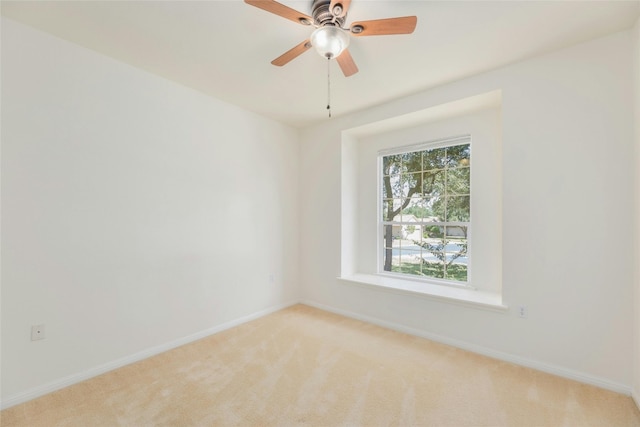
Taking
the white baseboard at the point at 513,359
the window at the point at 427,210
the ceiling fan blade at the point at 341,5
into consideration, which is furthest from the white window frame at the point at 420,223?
the ceiling fan blade at the point at 341,5

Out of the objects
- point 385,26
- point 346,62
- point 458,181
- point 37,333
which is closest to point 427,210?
point 458,181

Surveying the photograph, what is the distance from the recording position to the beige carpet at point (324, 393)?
1.77m

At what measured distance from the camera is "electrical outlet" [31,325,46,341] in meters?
1.99

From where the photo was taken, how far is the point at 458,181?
10.7 ft

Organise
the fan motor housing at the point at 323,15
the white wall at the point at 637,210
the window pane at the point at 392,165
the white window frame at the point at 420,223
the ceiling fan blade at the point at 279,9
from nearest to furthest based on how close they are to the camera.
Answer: the ceiling fan blade at the point at 279,9 → the fan motor housing at the point at 323,15 → the white wall at the point at 637,210 → the white window frame at the point at 420,223 → the window pane at the point at 392,165

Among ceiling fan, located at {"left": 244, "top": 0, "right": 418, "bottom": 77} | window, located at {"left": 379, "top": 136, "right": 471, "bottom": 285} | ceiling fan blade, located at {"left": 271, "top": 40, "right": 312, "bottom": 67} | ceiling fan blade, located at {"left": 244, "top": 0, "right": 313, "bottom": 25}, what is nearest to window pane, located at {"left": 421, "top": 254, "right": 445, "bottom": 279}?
window, located at {"left": 379, "top": 136, "right": 471, "bottom": 285}

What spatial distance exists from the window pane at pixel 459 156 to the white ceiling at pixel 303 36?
82 centimetres

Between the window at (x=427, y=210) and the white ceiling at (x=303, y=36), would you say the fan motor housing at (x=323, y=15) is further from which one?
the window at (x=427, y=210)

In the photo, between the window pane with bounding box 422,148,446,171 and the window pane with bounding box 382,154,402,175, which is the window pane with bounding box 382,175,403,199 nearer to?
the window pane with bounding box 382,154,402,175

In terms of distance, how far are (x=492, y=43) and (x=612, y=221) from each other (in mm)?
1602

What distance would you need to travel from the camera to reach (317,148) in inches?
157

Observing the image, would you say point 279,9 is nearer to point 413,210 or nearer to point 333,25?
point 333,25

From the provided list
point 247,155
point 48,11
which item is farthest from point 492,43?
point 48,11

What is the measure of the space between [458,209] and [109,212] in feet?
11.5
